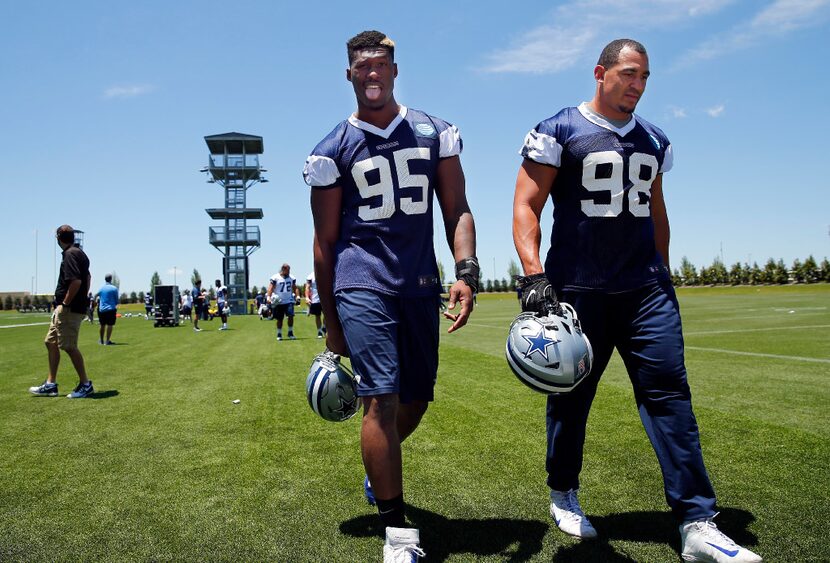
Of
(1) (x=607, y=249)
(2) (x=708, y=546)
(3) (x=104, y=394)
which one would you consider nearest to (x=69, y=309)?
(3) (x=104, y=394)

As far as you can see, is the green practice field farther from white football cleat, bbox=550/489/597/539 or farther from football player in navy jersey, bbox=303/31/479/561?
football player in navy jersey, bbox=303/31/479/561

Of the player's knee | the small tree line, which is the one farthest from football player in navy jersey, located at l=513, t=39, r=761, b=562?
the small tree line

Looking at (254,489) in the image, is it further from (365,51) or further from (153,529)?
(365,51)

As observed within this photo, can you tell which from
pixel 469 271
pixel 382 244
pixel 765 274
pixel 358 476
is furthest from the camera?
pixel 765 274

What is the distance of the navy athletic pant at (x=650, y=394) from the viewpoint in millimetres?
3051

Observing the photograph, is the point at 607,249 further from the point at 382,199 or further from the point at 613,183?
the point at 382,199

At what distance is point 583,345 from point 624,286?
1.70 ft

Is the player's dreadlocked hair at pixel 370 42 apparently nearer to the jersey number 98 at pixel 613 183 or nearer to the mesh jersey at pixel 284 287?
the jersey number 98 at pixel 613 183

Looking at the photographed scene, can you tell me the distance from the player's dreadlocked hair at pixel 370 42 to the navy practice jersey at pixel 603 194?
85cm

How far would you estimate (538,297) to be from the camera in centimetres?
305

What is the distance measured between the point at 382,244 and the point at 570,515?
1649mm

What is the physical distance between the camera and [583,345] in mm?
2977

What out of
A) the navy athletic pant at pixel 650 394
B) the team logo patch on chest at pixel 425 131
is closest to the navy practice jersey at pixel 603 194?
the navy athletic pant at pixel 650 394

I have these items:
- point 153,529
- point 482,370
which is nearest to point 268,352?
point 482,370
